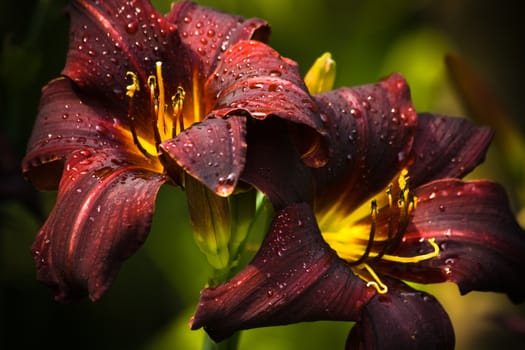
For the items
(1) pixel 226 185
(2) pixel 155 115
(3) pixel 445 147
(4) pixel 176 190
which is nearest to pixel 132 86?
(2) pixel 155 115

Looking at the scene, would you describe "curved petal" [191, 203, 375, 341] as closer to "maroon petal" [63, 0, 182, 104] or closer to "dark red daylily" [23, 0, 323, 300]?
"dark red daylily" [23, 0, 323, 300]

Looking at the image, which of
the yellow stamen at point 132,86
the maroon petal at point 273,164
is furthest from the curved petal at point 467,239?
the yellow stamen at point 132,86

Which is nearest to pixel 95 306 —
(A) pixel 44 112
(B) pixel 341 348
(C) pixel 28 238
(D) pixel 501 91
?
(C) pixel 28 238

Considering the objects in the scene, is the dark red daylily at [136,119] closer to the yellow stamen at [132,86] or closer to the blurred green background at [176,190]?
the yellow stamen at [132,86]

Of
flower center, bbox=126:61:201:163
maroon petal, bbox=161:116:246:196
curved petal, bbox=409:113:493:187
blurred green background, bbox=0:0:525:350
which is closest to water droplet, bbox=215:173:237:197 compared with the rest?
maroon petal, bbox=161:116:246:196

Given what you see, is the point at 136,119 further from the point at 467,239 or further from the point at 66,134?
the point at 467,239

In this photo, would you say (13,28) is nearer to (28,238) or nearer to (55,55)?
(55,55)
